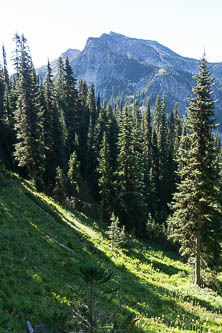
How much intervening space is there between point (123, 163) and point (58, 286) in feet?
95.2

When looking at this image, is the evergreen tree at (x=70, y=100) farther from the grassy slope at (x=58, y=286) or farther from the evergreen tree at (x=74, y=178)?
the grassy slope at (x=58, y=286)

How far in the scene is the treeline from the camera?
34.2m

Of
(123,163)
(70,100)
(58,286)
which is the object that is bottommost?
(58,286)

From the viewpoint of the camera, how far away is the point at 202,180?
18922mm

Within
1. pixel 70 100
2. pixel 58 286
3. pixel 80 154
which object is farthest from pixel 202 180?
pixel 70 100

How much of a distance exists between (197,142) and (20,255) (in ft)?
47.4

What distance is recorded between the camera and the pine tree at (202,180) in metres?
18.8

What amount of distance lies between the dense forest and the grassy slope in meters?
4.67

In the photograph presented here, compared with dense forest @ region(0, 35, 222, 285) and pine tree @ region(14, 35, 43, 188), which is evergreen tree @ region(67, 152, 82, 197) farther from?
pine tree @ region(14, 35, 43, 188)

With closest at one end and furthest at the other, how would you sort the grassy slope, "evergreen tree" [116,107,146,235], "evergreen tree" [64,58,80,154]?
the grassy slope → "evergreen tree" [116,107,146,235] → "evergreen tree" [64,58,80,154]

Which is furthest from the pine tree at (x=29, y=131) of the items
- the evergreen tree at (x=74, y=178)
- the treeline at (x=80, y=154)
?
the evergreen tree at (x=74, y=178)

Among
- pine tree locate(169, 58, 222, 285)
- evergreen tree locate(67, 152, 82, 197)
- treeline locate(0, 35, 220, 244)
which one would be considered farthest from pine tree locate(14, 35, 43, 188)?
pine tree locate(169, 58, 222, 285)

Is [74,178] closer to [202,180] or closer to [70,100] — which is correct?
[202,180]

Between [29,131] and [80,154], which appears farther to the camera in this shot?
[80,154]
